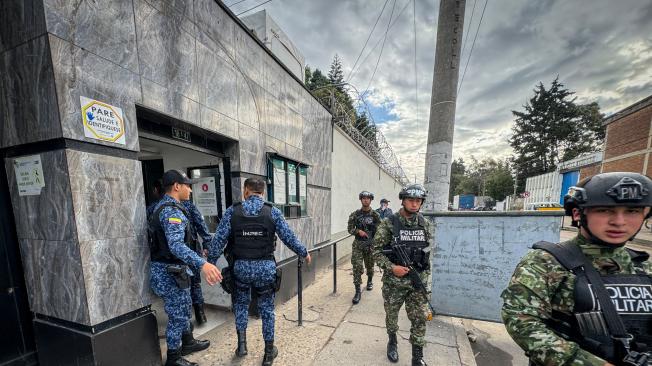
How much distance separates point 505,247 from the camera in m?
2.91

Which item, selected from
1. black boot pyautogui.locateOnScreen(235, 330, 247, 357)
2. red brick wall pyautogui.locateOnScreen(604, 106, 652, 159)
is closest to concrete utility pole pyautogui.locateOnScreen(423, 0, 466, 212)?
black boot pyautogui.locateOnScreen(235, 330, 247, 357)

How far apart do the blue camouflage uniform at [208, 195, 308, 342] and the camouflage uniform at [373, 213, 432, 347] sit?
1029mm

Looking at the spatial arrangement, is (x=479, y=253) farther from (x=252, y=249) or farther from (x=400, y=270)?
(x=252, y=249)

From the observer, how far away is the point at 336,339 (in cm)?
276

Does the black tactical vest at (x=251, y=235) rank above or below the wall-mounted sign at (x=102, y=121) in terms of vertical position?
below

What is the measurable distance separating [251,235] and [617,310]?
7.56 ft

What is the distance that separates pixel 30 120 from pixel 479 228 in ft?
14.3

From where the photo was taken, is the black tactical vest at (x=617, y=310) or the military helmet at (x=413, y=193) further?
the military helmet at (x=413, y=193)

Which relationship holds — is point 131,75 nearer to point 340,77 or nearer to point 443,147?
point 443,147

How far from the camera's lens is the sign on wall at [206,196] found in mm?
3389

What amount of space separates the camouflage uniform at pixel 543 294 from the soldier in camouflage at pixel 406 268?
3.85 feet

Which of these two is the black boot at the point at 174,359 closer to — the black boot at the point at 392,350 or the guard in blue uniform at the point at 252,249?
the guard in blue uniform at the point at 252,249

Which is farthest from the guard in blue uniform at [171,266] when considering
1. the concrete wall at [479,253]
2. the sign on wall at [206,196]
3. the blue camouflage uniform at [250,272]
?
the concrete wall at [479,253]

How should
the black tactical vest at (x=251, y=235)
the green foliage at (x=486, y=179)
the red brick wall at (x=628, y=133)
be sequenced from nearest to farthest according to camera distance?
the black tactical vest at (x=251, y=235), the red brick wall at (x=628, y=133), the green foliage at (x=486, y=179)
